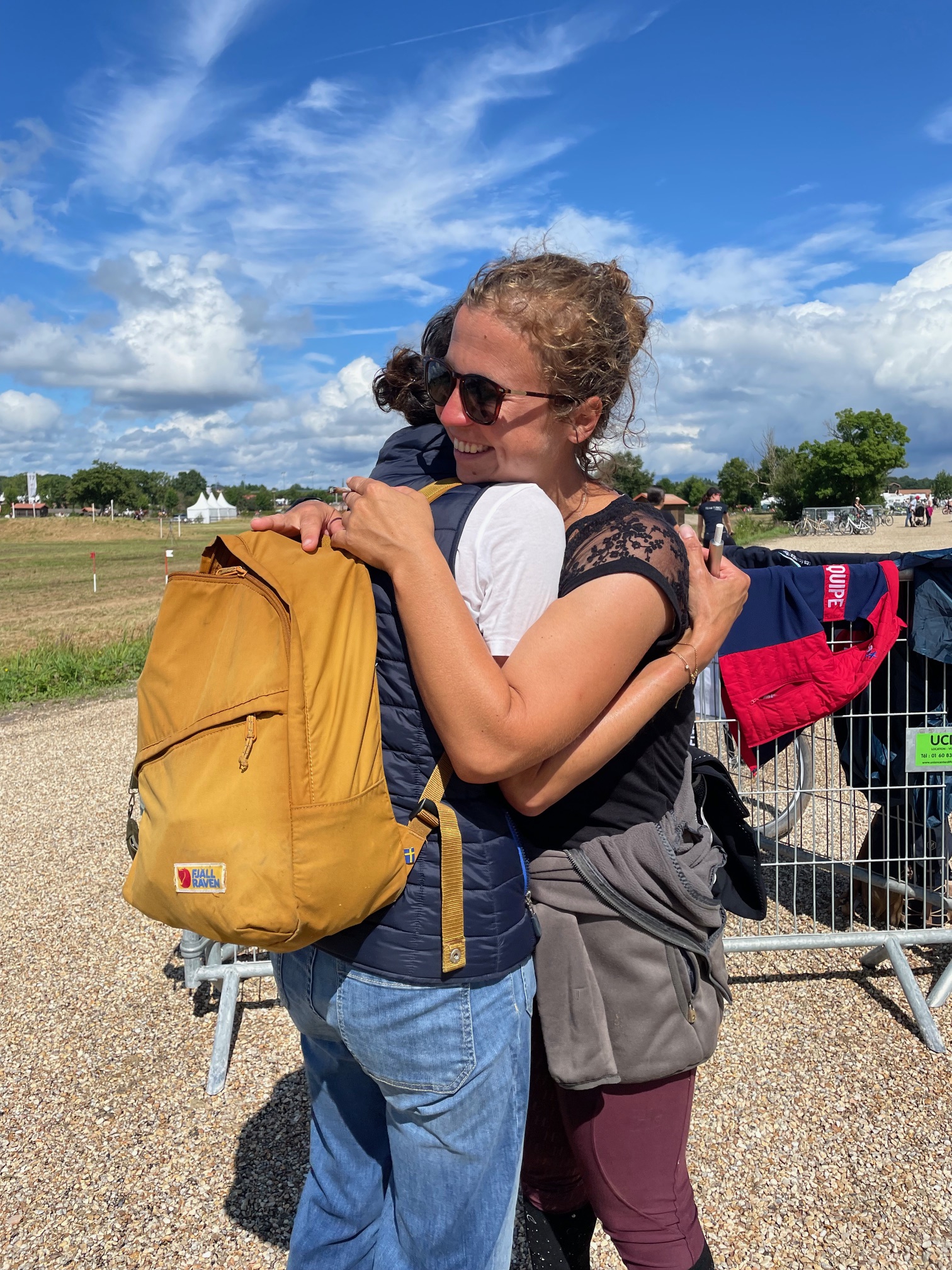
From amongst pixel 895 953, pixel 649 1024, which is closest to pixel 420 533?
pixel 649 1024

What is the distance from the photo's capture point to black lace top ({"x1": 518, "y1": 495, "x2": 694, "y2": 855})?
4.79 feet

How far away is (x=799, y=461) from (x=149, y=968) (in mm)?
71436

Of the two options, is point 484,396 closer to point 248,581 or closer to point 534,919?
point 248,581

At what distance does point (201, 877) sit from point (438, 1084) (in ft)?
1.68

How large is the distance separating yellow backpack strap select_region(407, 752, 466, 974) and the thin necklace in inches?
21.9

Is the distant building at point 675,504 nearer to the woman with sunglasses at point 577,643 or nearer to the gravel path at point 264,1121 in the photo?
the woman with sunglasses at point 577,643

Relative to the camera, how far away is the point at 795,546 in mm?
32250

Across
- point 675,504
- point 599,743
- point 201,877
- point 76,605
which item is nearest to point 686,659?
point 599,743

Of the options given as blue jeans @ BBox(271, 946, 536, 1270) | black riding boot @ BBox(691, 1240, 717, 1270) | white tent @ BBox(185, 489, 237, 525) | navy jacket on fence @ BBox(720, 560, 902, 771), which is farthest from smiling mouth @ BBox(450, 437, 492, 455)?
white tent @ BBox(185, 489, 237, 525)

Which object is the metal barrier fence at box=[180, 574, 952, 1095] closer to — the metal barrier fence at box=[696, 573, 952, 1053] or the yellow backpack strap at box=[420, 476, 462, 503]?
the metal barrier fence at box=[696, 573, 952, 1053]

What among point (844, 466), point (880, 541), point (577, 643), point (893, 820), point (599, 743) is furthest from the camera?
point (844, 466)

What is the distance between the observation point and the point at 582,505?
1655 millimetres

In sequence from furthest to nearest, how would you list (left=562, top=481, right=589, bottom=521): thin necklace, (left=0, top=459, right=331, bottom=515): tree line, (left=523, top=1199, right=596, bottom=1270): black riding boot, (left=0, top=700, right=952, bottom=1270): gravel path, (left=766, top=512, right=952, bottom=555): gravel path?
(left=0, top=459, right=331, bottom=515): tree line
(left=766, top=512, right=952, bottom=555): gravel path
(left=0, top=700, right=952, bottom=1270): gravel path
(left=523, top=1199, right=596, bottom=1270): black riding boot
(left=562, top=481, right=589, bottom=521): thin necklace

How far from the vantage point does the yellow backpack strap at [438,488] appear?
4.74 feet
